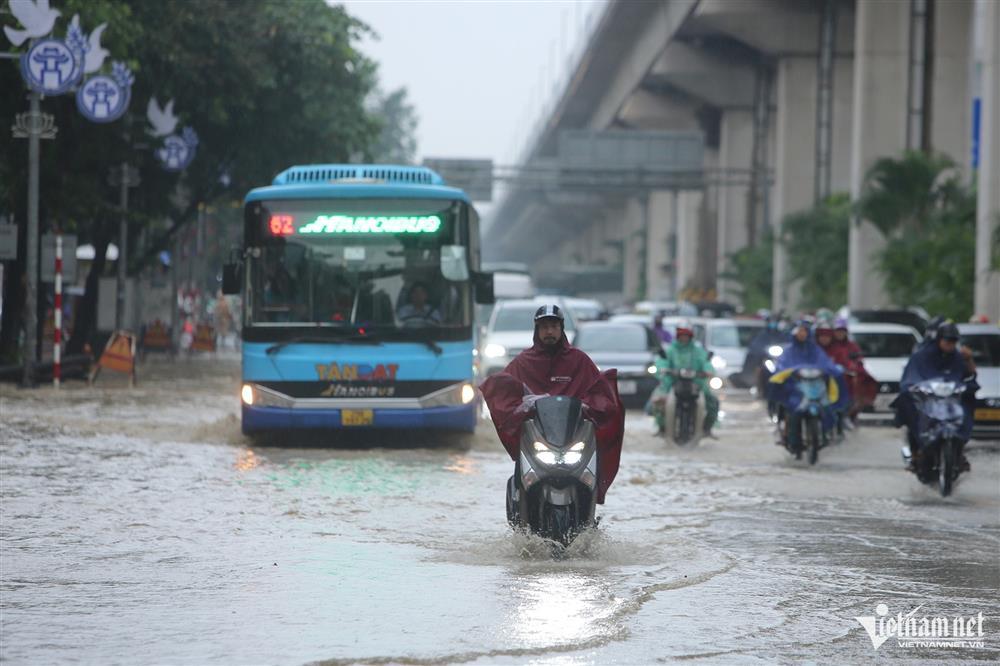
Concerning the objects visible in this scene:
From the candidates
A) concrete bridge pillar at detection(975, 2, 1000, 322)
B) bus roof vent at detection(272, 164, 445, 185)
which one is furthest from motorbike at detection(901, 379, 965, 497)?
concrete bridge pillar at detection(975, 2, 1000, 322)

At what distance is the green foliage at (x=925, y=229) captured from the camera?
124ft

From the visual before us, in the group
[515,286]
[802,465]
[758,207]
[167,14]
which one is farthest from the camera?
[758,207]

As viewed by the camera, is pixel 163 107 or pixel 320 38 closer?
pixel 163 107

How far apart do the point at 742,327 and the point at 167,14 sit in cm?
1387

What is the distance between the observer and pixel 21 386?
31156mm

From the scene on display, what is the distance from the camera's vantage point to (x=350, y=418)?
19750mm

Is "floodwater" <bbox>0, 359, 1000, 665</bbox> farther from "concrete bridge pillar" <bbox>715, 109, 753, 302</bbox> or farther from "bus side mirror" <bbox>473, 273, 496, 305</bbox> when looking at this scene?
"concrete bridge pillar" <bbox>715, 109, 753, 302</bbox>

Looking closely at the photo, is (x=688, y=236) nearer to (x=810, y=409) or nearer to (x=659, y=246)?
(x=659, y=246)

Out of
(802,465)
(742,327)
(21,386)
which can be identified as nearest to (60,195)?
(21,386)

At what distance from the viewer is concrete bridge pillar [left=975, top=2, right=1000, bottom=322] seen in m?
34.9

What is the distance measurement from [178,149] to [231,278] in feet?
66.7

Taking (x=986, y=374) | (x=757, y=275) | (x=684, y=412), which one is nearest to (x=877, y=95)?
(x=757, y=275)

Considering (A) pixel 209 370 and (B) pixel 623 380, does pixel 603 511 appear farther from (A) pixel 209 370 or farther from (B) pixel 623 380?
(A) pixel 209 370

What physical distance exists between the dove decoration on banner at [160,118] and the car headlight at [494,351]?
8.61 m
